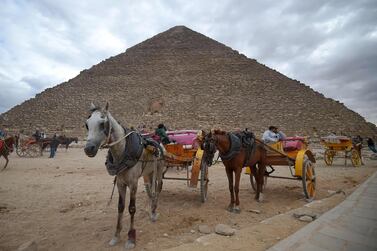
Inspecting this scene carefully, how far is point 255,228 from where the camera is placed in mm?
3732

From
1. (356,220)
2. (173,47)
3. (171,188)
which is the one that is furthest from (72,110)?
(356,220)

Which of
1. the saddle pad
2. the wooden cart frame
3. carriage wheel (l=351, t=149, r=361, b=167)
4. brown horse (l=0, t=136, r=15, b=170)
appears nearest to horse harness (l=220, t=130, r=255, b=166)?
the wooden cart frame

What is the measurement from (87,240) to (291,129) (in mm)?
50915

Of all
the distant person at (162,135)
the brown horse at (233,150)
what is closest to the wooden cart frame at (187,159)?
the distant person at (162,135)

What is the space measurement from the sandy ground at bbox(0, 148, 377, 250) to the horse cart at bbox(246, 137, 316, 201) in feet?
1.11

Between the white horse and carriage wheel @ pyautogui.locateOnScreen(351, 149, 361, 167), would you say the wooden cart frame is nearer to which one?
the white horse

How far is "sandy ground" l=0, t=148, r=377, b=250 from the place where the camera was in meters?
3.57

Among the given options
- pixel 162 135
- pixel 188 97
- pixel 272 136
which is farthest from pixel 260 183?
pixel 188 97

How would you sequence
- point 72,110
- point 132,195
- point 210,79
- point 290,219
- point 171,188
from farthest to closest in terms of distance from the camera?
1. point 210,79
2. point 72,110
3. point 171,188
4. point 290,219
5. point 132,195

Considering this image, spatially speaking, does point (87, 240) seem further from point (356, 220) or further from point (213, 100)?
point (213, 100)

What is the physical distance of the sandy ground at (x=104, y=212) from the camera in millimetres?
3574

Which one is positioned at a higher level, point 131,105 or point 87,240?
point 131,105

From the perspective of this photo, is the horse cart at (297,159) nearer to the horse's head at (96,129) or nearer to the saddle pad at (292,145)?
the saddle pad at (292,145)

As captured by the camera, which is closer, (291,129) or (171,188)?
(171,188)
